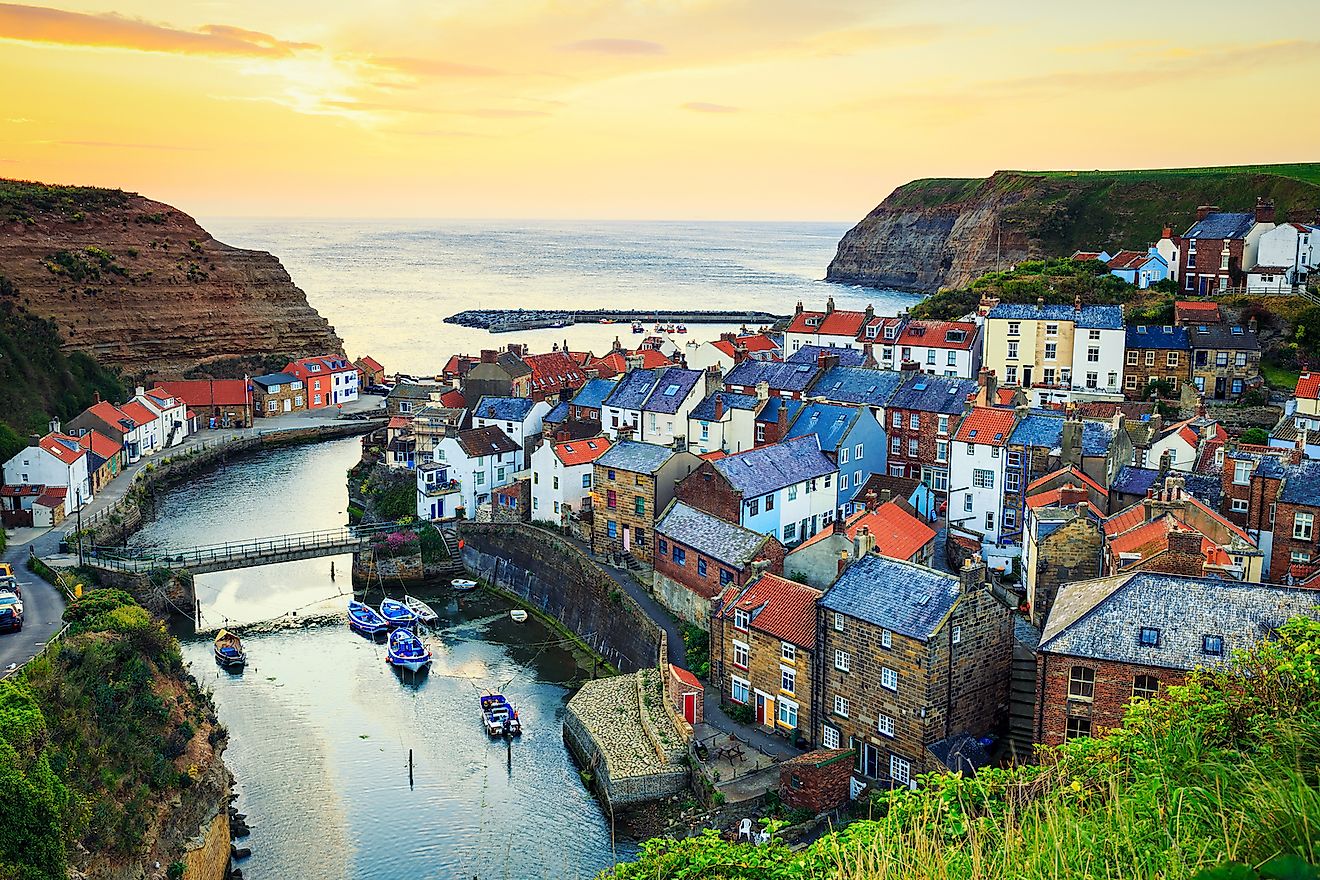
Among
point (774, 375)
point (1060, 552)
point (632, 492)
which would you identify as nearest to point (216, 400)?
point (774, 375)

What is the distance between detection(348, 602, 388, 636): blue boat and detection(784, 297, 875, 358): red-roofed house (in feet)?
113

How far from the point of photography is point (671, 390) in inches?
2143

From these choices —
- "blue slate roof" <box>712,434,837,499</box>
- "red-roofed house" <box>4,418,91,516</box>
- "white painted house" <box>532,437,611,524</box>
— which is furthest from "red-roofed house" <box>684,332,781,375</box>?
"red-roofed house" <box>4,418,91,516</box>

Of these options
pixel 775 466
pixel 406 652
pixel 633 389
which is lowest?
pixel 406 652

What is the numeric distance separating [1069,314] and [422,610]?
39.0 metres

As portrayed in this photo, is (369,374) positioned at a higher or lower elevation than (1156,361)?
lower

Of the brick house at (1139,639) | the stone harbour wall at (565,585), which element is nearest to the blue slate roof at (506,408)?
the stone harbour wall at (565,585)

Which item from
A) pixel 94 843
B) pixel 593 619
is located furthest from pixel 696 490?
pixel 94 843

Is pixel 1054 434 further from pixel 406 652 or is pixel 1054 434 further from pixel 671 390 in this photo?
pixel 406 652

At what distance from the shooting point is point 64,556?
155ft

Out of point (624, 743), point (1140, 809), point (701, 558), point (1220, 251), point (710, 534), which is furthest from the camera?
point (1220, 251)

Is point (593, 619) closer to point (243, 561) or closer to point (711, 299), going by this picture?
point (243, 561)

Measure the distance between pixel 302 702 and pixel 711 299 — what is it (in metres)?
163

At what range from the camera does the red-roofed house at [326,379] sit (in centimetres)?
9175
